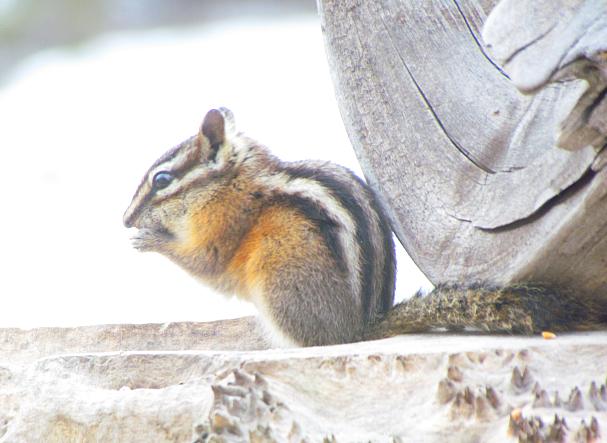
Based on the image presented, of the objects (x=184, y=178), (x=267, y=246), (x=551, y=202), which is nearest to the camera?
→ (x=551, y=202)

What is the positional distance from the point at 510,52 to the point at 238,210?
167 cm

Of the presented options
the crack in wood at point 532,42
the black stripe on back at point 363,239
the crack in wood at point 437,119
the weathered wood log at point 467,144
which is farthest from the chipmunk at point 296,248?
the crack in wood at point 532,42

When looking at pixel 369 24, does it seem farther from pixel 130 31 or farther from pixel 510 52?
pixel 130 31

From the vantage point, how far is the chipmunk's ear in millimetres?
3818

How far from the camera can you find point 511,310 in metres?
2.77

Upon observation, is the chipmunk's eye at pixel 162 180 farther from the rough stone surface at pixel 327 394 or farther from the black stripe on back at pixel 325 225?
the rough stone surface at pixel 327 394

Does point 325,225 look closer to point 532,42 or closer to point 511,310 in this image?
point 511,310

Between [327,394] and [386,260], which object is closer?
[327,394]

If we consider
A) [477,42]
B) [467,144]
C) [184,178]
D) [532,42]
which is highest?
[532,42]

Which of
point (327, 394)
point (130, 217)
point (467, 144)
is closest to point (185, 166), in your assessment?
point (130, 217)

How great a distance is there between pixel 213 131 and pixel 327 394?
170cm

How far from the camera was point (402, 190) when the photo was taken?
329cm

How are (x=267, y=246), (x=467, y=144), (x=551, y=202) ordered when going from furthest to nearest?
(x=267, y=246)
(x=467, y=144)
(x=551, y=202)

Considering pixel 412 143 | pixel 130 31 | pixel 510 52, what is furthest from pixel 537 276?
pixel 130 31
